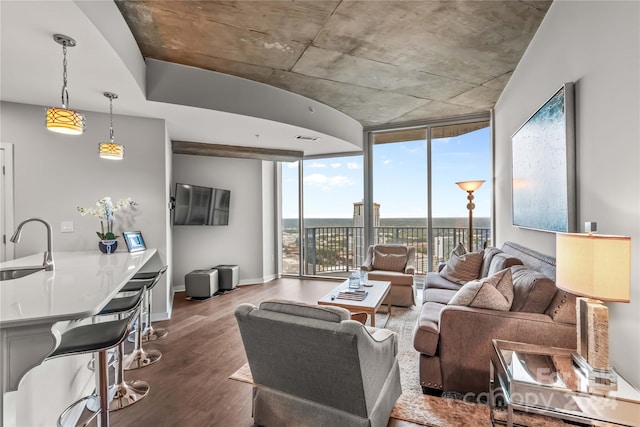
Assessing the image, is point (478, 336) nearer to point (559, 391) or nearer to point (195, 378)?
point (559, 391)

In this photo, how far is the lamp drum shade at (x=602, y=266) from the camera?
1.32m

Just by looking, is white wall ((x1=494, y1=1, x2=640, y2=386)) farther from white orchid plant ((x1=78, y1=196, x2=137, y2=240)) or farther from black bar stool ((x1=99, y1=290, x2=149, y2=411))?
white orchid plant ((x1=78, y1=196, x2=137, y2=240))

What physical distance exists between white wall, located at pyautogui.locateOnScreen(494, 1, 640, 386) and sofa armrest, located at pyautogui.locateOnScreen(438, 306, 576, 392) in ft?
1.01

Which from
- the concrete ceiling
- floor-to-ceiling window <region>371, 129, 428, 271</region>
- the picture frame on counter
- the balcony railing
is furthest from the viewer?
the balcony railing

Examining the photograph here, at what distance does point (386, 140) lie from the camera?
5773 mm

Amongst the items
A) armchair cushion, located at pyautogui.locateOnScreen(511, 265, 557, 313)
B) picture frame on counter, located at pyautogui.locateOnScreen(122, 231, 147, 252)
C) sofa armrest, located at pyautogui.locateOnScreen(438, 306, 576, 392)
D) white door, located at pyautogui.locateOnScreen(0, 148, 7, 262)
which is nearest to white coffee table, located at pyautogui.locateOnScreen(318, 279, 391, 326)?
sofa armrest, located at pyautogui.locateOnScreen(438, 306, 576, 392)

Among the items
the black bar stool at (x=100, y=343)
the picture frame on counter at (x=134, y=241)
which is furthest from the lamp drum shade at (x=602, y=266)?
the picture frame on counter at (x=134, y=241)

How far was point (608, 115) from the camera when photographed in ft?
5.48

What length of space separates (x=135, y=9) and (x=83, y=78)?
0.76 meters

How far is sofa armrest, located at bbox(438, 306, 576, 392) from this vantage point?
1866 mm

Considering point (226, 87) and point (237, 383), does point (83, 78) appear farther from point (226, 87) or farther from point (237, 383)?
point (237, 383)

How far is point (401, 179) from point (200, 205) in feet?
11.5

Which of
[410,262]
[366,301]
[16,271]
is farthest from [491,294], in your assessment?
[16,271]

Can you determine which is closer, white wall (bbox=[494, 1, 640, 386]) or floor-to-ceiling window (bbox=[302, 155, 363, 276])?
white wall (bbox=[494, 1, 640, 386])
